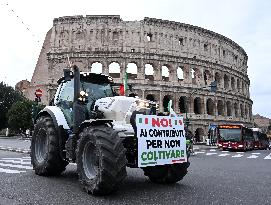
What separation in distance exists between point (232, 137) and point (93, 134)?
27155mm

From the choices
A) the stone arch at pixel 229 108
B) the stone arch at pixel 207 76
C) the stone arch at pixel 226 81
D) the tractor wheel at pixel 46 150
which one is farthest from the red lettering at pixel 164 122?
the stone arch at pixel 226 81

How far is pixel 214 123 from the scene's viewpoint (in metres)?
47.3

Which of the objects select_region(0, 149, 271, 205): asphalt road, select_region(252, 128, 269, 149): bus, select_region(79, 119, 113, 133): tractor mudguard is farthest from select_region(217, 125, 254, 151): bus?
select_region(79, 119, 113, 133): tractor mudguard

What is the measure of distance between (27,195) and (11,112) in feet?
166

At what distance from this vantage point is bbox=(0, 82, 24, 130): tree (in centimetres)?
5947

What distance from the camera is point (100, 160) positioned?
466 centimetres

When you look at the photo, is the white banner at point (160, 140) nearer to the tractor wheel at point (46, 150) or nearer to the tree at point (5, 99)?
the tractor wheel at point (46, 150)

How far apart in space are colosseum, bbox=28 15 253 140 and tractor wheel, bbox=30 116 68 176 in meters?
35.3

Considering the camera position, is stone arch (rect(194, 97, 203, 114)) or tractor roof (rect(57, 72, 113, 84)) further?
stone arch (rect(194, 97, 203, 114))

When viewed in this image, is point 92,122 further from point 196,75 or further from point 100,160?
point 196,75

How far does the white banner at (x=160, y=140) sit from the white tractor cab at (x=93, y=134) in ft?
0.41

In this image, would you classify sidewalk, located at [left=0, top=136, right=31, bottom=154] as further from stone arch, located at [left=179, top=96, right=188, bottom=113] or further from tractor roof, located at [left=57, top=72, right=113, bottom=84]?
stone arch, located at [left=179, top=96, right=188, bottom=113]

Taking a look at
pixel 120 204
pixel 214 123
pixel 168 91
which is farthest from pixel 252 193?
pixel 214 123

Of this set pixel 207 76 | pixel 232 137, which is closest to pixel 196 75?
pixel 207 76
